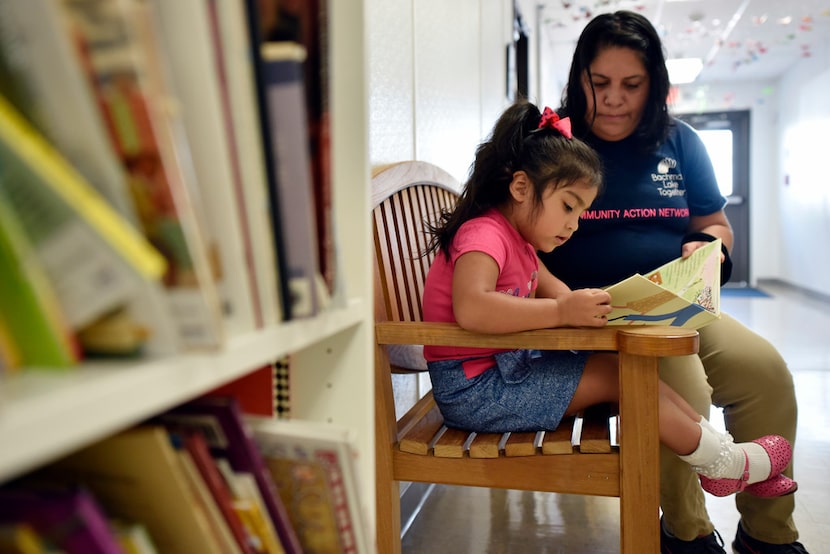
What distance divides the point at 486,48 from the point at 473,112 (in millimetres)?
405

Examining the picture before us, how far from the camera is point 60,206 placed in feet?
1.07

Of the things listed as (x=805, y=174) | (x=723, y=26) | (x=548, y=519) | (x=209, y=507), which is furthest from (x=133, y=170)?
(x=805, y=174)

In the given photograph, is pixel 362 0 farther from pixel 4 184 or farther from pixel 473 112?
pixel 473 112

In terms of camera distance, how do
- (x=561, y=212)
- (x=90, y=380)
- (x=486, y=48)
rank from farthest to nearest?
(x=486, y=48) → (x=561, y=212) → (x=90, y=380)

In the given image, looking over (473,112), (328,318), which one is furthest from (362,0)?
(473,112)

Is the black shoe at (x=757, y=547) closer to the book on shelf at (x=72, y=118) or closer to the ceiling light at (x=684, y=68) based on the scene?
the book on shelf at (x=72, y=118)

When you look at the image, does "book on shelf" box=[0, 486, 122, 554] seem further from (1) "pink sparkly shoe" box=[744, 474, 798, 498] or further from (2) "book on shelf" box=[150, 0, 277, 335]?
(1) "pink sparkly shoe" box=[744, 474, 798, 498]

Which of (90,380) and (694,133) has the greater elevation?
(694,133)

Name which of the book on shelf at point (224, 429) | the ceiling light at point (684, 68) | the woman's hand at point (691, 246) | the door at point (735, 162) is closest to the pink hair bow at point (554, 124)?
the woman's hand at point (691, 246)

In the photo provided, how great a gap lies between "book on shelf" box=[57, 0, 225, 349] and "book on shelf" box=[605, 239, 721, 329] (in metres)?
0.78

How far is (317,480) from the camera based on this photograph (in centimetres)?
55

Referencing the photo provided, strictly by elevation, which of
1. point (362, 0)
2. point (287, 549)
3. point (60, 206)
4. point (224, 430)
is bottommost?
point (287, 549)

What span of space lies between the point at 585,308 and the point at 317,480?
0.62 m

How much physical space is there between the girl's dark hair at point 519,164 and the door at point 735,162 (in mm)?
7836
